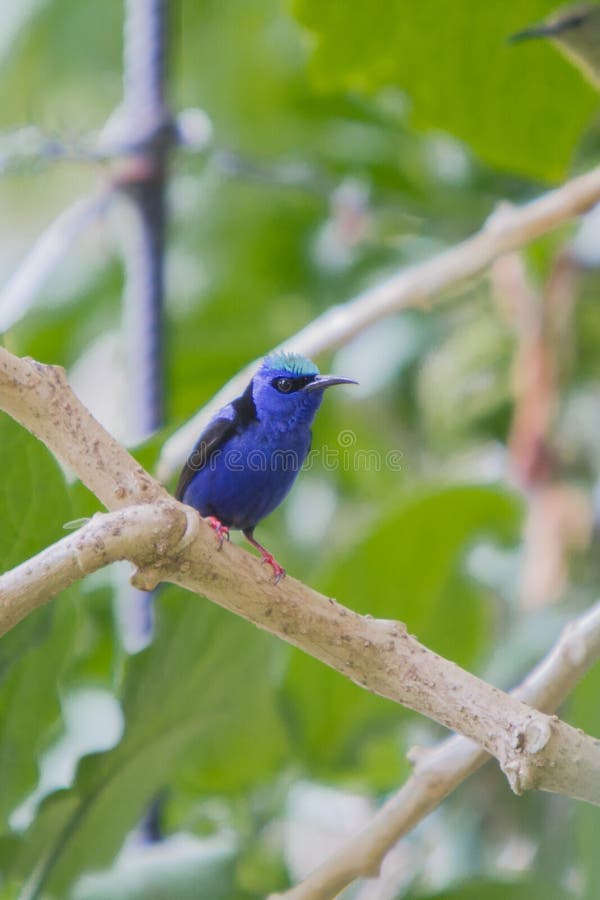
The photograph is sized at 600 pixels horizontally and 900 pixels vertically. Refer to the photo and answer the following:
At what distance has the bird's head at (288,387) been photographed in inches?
73.6

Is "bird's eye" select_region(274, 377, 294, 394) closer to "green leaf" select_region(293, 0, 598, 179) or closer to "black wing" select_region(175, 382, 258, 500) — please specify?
"black wing" select_region(175, 382, 258, 500)

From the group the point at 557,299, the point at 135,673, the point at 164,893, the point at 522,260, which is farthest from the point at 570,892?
the point at 522,260

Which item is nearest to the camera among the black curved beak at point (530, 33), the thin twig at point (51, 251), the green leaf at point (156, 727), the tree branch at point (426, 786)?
the tree branch at point (426, 786)

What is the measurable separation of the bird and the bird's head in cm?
95

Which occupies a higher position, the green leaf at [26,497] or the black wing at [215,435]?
the black wing at [215,435]

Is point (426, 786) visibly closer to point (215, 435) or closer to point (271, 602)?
point (271, 602)

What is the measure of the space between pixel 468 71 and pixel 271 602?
1472mm

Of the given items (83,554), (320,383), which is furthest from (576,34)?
(83,554)

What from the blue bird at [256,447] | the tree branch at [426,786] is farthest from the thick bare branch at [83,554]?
the blue bird at [256,447]

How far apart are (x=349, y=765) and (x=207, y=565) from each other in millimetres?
1207

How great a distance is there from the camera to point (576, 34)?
254 centimetres

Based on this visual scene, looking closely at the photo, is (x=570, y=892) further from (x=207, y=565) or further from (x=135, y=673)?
(x=207, y=565)

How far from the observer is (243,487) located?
1828 millimetres

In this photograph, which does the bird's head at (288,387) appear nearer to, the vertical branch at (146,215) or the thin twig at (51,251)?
the vertical branch at (146,215)
